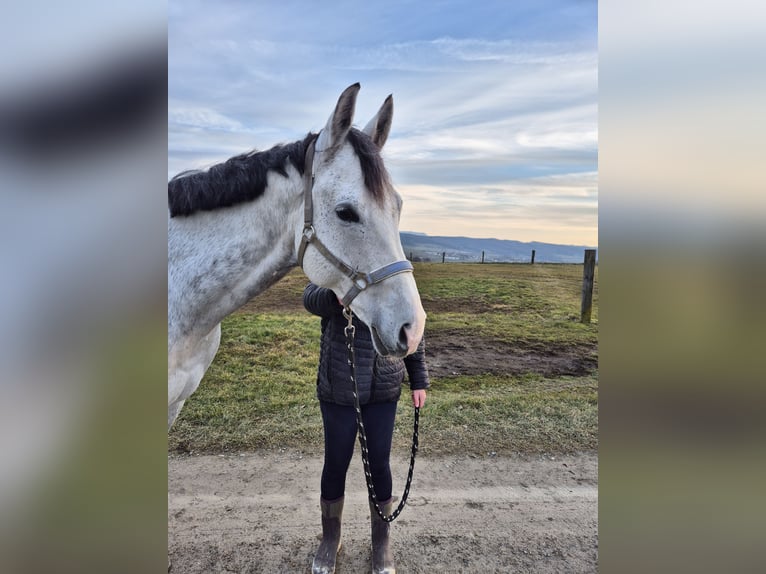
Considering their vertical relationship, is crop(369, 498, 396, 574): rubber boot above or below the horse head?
below

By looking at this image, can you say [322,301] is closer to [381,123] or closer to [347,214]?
[347,214]

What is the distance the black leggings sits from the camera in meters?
2.41

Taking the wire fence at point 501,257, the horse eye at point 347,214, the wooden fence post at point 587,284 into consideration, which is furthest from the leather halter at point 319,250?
the wooden fence post at point 587,284

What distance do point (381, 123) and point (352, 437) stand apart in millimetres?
1629

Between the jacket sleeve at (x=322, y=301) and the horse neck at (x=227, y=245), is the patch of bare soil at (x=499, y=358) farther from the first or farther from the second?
the horse neck at (x=227, y=245)

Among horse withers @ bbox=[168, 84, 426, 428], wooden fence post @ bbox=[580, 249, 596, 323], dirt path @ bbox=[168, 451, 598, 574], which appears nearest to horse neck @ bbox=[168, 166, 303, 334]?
horse withers @ bbox=[168, 84, 426, 428]

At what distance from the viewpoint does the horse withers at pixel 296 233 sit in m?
1.85

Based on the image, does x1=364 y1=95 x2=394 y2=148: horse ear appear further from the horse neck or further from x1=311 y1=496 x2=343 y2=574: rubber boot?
x1=311 y1=496 x2=343 y2=574: rubber boot
